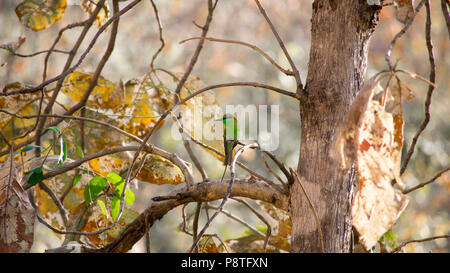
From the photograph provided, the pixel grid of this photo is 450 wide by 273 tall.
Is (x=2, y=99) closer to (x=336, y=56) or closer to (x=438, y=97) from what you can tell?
(x=336, y=56)

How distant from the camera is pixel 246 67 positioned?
235 inches

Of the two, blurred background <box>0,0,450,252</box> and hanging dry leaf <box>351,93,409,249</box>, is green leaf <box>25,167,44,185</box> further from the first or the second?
blurred background <box>0,0,450,252</box>

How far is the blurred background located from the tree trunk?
2.44 m

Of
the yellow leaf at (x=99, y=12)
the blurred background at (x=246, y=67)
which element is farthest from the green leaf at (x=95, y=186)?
the blurred background at (x=246, y=67)

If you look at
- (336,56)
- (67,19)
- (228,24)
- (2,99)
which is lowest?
(336,56)

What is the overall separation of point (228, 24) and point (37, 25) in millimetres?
5259

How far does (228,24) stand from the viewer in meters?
6.18

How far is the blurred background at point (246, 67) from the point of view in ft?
12.1

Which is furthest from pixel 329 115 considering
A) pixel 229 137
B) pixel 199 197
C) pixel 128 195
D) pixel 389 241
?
pixel 389 241

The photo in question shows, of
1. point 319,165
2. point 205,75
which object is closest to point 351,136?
point 319,165

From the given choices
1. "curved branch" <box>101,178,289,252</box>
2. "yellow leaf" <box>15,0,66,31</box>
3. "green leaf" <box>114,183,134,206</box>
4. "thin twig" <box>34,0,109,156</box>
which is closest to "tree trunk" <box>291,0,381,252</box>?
"curved branch" <box>101,178,289,252</box>

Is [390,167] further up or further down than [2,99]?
further down

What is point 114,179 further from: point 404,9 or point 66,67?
point 404,9
